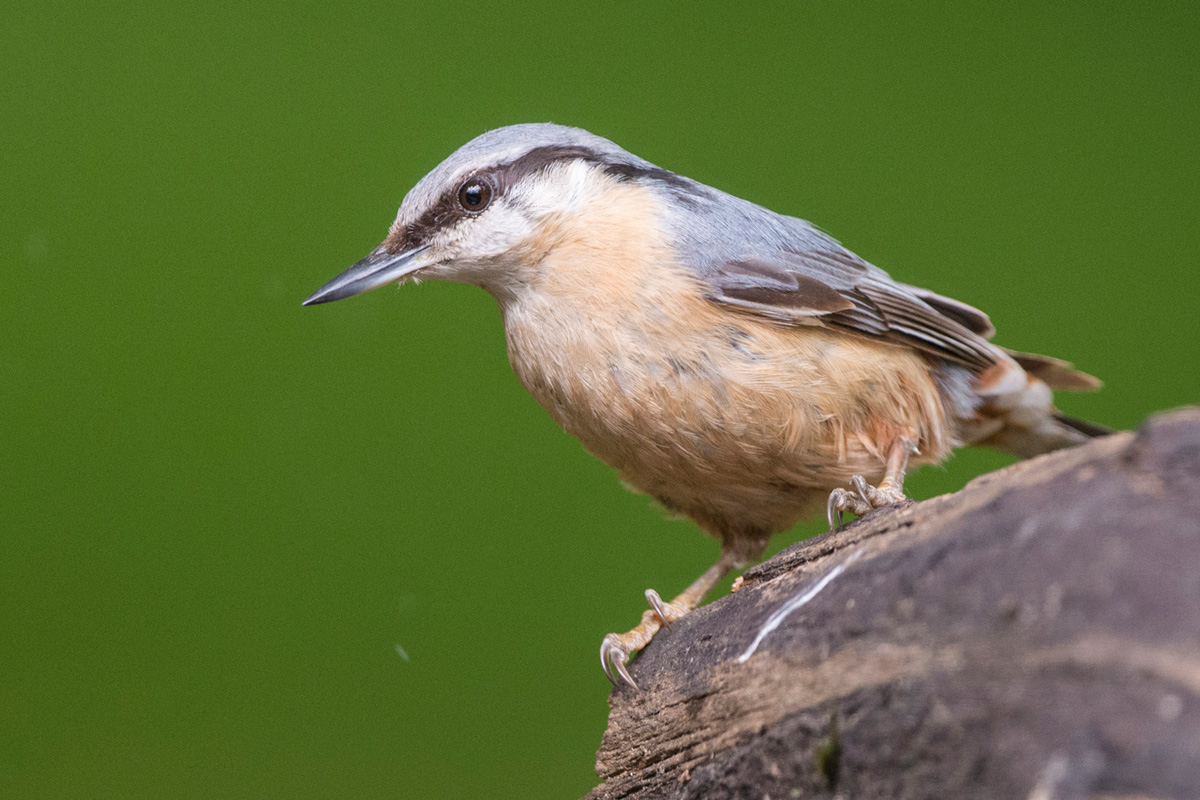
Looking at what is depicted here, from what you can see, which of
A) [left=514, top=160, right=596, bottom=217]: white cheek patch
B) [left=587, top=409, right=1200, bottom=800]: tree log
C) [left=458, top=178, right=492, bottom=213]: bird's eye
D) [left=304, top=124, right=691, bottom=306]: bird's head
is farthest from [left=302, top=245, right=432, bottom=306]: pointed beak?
[left=587, top=409, right=1200, bottom=800]: tree log

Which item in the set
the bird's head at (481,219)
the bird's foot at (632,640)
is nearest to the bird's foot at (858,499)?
the bird's foot at (632,640)

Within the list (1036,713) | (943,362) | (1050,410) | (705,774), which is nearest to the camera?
(1036,713)

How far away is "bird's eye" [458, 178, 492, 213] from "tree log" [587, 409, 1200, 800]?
1185 millimetres

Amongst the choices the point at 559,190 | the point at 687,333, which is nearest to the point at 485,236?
the point at 559,190

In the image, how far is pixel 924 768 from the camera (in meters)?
1.12

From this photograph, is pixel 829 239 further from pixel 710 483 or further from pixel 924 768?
pixel 924 768

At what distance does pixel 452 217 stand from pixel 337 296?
326 mm

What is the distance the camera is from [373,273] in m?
2.27

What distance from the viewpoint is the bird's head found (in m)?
2.26

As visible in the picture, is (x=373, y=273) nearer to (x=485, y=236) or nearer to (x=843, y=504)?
(x=485, y=236)

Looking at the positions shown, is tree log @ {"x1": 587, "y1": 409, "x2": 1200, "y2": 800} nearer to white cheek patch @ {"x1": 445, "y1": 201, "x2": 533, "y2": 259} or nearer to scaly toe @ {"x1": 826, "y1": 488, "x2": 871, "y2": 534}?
scaly toe @ {"x1": 826, "y1": 488, "x2": 871, "y2": 534}

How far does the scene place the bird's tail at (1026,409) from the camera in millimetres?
2617

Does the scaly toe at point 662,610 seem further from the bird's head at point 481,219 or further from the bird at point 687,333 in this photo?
the bird's head at point 481,219

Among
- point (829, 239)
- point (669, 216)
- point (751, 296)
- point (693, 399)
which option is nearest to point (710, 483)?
point (693, 399)
